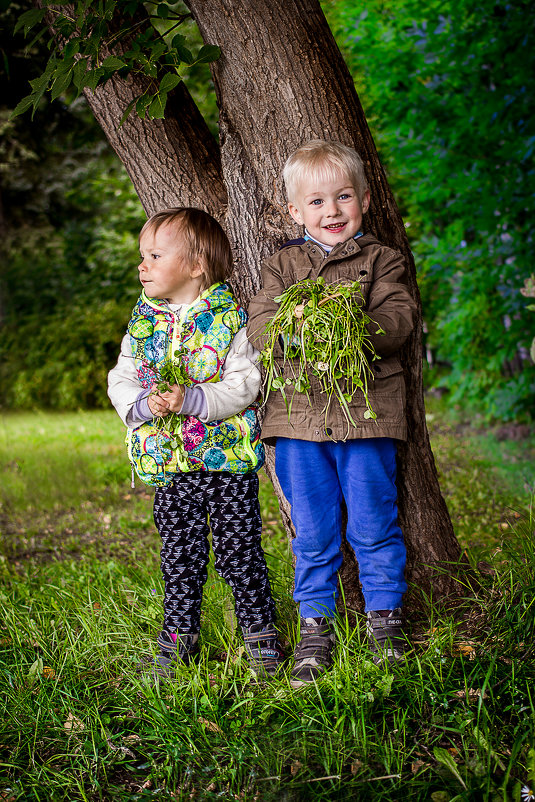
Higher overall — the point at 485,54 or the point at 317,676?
the point at 485,54

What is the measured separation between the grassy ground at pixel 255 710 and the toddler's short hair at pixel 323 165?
160 cm

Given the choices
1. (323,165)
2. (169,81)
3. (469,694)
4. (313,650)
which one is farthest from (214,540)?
(169,81)

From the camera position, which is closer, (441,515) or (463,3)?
(441,515)

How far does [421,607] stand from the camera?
2.88 meters

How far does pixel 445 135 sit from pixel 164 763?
5.83m

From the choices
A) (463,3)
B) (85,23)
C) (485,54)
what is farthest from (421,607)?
(463,3)

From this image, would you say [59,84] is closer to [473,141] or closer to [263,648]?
[263,648]

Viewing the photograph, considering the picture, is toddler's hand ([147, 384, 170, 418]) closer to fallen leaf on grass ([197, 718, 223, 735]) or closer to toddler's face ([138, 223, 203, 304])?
toddler's face ([138, 223, 203, 304])

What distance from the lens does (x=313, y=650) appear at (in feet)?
8.23

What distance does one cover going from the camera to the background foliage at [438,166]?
18.9 ft

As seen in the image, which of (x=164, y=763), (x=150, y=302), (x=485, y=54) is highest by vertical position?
(x=485, y=54)

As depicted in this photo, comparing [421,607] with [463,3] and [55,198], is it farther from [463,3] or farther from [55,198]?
[55,198]

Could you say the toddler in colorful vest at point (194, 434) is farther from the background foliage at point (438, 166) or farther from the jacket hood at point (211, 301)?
the background foliage at point (438, 166)

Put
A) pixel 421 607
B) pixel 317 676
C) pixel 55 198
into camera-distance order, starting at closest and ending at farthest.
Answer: pixel 317 676 < pixel 421 607 < pixel 55 198
